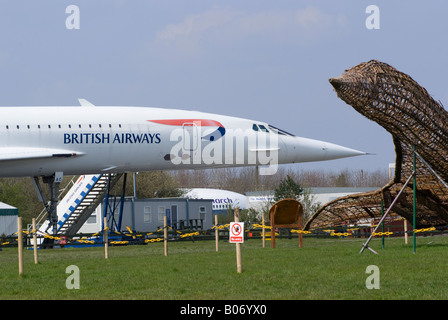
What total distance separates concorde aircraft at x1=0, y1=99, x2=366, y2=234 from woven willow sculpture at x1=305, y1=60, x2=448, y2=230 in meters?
9.57

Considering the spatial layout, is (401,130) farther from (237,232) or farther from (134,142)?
(134,142)

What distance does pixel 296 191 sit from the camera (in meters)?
74.7

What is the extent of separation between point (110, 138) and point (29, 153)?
3.69 metres

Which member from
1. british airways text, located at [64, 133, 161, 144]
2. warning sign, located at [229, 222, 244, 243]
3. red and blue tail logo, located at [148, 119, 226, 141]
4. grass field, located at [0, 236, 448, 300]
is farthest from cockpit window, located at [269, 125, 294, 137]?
warning sign, located at [229, 222, 244, 243]

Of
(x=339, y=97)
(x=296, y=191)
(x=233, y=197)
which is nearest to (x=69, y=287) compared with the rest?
(x=339, y=97)

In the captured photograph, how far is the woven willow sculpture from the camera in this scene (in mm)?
22594

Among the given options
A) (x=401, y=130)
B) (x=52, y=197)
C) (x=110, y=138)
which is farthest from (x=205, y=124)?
(x=401, y=130)

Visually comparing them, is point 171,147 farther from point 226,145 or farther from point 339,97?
point 339,97

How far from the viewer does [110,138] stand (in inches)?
1457

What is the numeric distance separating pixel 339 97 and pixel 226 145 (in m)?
16.0

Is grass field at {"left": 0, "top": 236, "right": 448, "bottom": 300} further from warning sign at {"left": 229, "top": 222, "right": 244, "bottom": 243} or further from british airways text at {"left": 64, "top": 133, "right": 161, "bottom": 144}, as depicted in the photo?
british airways text at {"left": 64, "top": 133, "right": 161, "bottom": 144}

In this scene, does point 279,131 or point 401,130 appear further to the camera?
point 279,131

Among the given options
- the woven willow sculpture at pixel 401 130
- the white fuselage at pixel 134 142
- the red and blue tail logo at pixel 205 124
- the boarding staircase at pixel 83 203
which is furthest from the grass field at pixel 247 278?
the boarding staircase at pixel 83 203

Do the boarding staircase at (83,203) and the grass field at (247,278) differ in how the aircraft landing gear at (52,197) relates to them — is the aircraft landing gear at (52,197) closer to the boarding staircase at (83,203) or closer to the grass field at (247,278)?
the boarding staircase at (83,203)
